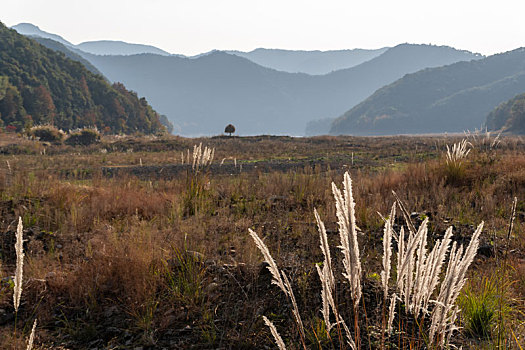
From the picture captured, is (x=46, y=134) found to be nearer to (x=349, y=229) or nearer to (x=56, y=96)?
(x=56, y=96)

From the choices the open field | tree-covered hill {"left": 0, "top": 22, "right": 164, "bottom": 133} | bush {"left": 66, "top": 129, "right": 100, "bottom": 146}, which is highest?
tree-covered hill {"left": 0, "top": 22, "right": 164, "bottom": 133}

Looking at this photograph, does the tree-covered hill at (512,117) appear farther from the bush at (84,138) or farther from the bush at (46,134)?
the bush at (46,134)

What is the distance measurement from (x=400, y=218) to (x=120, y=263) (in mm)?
4468

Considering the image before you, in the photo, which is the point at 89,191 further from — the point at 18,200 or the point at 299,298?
the point at 299,298

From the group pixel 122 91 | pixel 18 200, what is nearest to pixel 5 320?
pixel 18 200

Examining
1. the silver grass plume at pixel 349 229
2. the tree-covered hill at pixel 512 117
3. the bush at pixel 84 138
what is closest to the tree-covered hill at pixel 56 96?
the bush at pixel 84 138

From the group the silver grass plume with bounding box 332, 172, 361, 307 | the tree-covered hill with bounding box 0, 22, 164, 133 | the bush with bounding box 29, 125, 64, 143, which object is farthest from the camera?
the tree-covered hill with bounding box 0, 22, 164, 133

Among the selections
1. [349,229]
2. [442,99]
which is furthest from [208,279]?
[442,99]

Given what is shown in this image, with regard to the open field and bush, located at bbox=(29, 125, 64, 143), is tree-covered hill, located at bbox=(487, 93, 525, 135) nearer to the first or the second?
bush, located at bbox=(29, 125, 64, 143)

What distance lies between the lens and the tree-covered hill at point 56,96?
50.1 metres

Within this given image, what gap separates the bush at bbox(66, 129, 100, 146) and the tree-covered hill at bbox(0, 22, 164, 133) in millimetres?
15635

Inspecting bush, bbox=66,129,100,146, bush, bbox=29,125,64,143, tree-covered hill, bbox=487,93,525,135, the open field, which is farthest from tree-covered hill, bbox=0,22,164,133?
tree-covered hill, bbox=487,93,525,135

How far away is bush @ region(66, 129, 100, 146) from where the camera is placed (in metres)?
34.3

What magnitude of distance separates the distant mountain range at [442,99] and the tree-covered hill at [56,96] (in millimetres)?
83701
